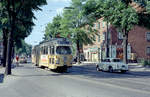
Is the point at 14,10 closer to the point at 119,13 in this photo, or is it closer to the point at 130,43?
the point at 119,13

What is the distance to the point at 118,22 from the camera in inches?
1347

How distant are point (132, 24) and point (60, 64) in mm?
12593

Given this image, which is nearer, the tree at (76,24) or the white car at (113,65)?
the white car at (113,65)

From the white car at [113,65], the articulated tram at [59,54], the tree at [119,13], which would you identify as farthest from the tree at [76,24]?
the articulated tram at [59,54]

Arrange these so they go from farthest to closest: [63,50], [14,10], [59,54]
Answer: [63,50], [59,54], [14,10]

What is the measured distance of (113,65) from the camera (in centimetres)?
2847

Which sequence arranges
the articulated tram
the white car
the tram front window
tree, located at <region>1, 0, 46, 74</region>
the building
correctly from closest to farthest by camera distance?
tree, located at <region>1, 0, 46, 74</region>, the articulated tram, the tram front window, the white car, the building

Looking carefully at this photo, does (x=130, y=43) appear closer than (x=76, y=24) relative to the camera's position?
No

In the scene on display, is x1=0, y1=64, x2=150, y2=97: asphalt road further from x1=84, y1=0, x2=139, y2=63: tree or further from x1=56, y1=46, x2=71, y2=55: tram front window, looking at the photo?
x1=84, y1=0, x2=139, y2=63: tree

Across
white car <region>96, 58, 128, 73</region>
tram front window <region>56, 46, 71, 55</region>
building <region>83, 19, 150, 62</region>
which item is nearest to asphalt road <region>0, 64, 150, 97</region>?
tram front window <region>56, 46, 71, 55</region>

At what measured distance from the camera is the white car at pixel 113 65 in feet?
92.1

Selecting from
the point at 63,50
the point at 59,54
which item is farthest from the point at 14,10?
the point at 63,50

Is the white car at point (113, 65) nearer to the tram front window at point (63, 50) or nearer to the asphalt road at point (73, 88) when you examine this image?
the tram front window at point (63, 50)

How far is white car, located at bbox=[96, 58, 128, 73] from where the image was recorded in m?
28.1
